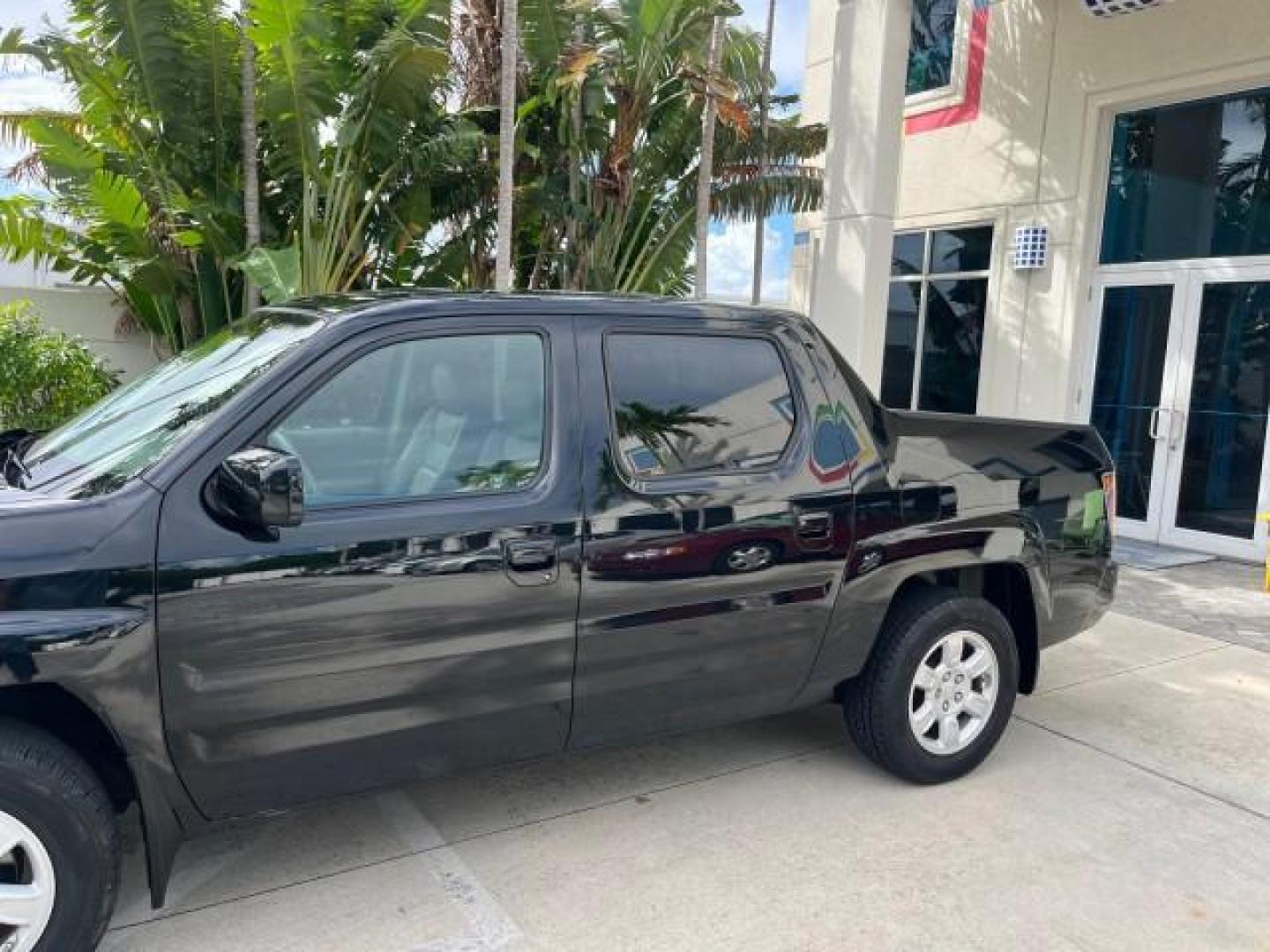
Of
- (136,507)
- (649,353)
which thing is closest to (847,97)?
(649,353)

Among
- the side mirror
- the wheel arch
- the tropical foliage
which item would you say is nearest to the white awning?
the tropical foliage

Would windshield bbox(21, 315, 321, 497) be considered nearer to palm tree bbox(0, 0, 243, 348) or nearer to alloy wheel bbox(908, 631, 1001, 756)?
alloy wheel bbox(908, 631, 1001, 756)

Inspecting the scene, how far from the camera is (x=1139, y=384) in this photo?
29.9 ft

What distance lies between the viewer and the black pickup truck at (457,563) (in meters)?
Result: 2.44

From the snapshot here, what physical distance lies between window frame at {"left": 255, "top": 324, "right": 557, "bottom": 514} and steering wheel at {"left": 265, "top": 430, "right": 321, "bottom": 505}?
0.06ft

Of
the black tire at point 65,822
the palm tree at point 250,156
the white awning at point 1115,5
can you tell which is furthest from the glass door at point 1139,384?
the black tire at point 65,822

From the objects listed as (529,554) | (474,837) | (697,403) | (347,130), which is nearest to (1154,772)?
(697,403)

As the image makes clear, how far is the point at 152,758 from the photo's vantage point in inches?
98.3

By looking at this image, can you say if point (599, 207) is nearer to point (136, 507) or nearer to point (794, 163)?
point (794, 163)

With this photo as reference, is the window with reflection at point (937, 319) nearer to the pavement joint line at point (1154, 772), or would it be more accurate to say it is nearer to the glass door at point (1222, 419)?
the glass door at point (1222, 419)

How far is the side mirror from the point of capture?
2436 mm

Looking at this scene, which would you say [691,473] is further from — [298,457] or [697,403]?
[298,457]

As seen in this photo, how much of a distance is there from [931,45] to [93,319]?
1021 centimetres

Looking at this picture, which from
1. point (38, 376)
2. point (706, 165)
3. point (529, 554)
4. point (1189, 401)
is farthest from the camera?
point (706, 165)
